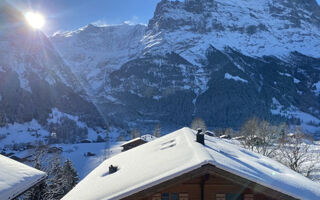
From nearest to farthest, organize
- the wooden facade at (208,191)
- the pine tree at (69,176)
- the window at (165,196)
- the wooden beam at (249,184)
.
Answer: the wooden beam at (249,184)
the wooden facade at (208,191)
the window at (165,196)
the pine tree at (69,176)

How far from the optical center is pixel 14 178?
10844 millimetres

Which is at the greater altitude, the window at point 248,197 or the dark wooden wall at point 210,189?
the dark wooden wall at point 210,189

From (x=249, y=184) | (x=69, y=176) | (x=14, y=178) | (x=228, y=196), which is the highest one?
(x=249, y=184)

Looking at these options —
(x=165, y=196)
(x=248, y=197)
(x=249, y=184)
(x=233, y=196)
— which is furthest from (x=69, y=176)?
(x=249, y=184)

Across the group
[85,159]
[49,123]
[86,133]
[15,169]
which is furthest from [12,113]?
[15,169]

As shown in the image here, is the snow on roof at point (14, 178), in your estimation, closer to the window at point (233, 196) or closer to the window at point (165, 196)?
the window at point (165, 196)

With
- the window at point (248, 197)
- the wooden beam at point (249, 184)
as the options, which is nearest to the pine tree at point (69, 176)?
the window at point (248, 197)

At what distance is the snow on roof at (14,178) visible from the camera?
378 inches

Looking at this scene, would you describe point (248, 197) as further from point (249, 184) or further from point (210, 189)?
point (210, 189)

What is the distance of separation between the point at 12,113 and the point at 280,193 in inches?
8254

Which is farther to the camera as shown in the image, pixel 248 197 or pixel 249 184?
pixel 248 197

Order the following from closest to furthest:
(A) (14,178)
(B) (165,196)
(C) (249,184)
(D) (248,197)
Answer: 1. (C) (249,184)
2. (D) (248,197)
3. (B) (165,196)
4. (A) (14,178)

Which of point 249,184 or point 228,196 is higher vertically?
point 249,184

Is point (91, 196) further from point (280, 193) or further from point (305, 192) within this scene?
point (305, 192)
